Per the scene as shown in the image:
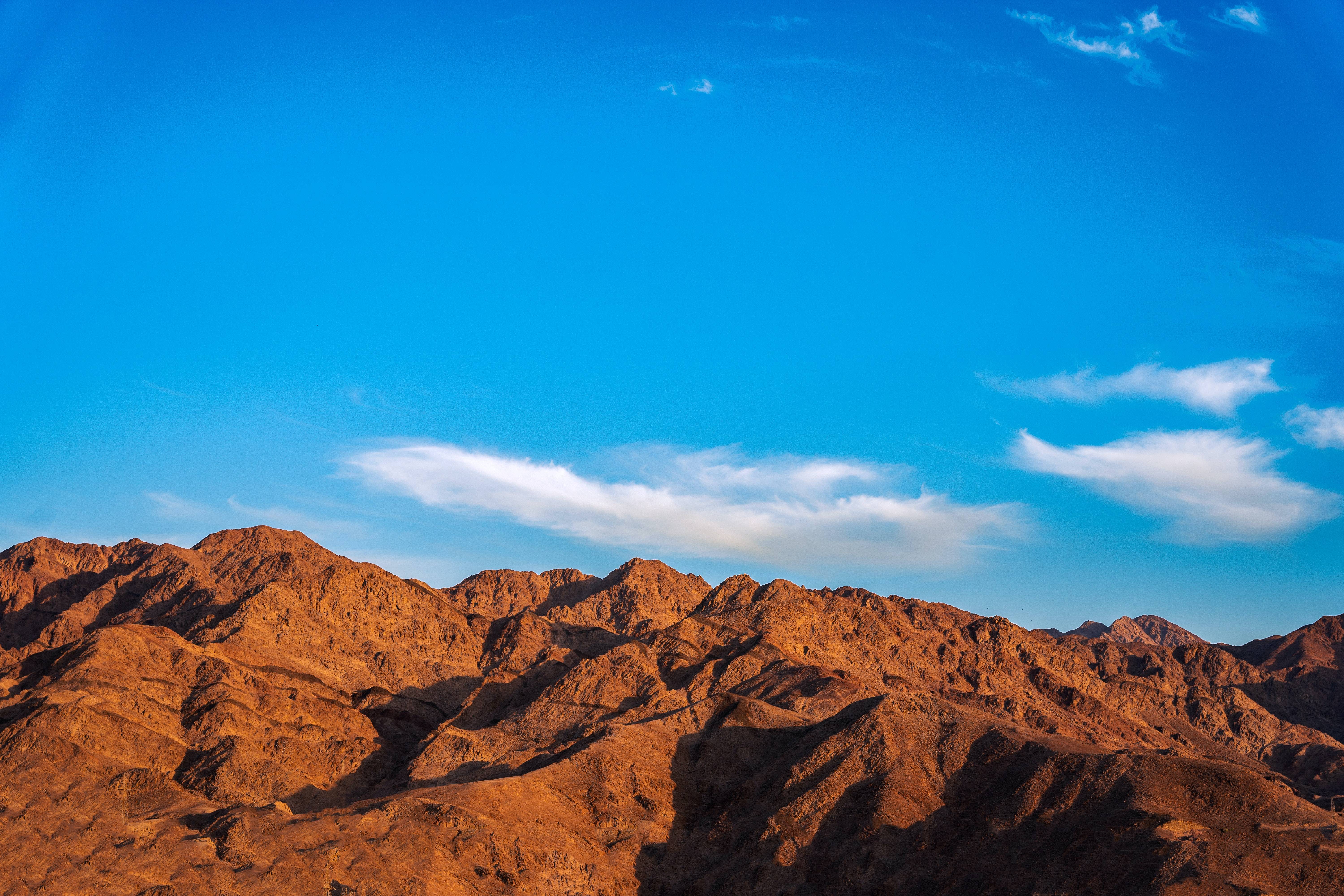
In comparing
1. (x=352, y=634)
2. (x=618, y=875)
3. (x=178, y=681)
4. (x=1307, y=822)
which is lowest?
(x=618, y=875)

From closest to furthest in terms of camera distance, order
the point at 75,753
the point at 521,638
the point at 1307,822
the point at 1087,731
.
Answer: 1. the point at 1307,822
2. the point at 75,753
3. the point at 1087,731
4. the point at 521,638

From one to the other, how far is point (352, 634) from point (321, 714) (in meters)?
38.2

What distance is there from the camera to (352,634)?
15275 cm

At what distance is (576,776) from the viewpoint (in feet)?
285

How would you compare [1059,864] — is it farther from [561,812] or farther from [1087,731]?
[1087,731]

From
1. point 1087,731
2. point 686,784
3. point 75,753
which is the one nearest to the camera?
point 75,753

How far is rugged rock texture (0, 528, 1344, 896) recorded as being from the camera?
6750 cm

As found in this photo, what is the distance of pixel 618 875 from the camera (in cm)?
7800

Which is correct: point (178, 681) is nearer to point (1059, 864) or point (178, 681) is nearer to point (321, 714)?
point (321, 714)

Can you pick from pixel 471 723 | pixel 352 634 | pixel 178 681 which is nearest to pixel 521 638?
pixel 352 634

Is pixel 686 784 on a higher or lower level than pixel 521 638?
lower

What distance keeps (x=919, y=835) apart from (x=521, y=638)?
97182 mm

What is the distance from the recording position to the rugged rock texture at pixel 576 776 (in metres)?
67.5

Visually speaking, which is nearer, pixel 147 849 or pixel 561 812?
pixel 147 849
